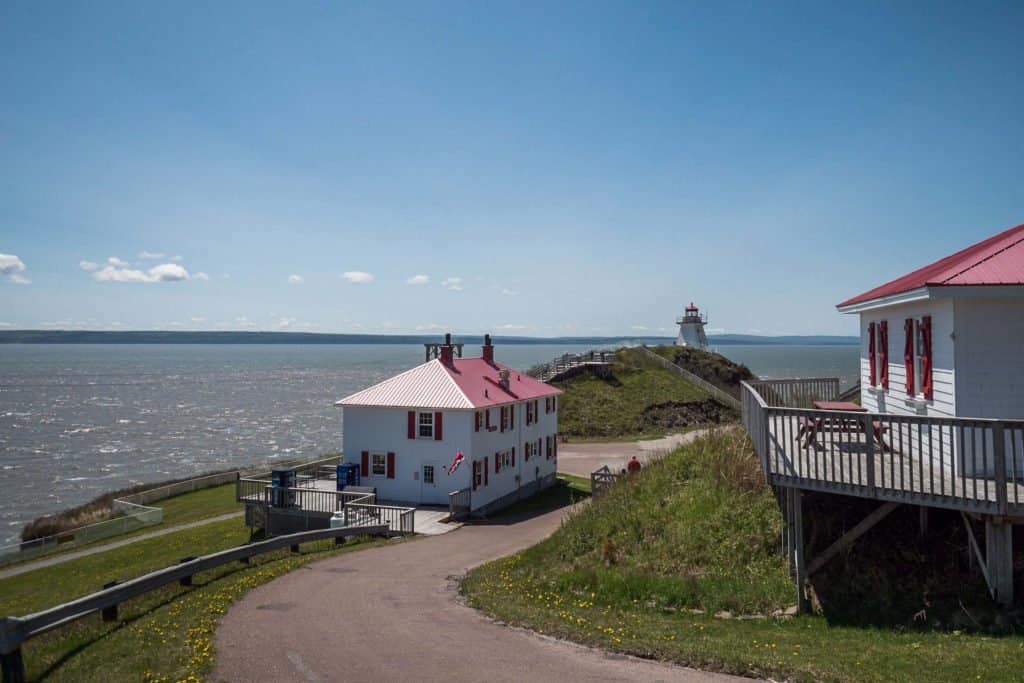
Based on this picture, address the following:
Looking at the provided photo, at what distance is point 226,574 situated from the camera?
16.0 m

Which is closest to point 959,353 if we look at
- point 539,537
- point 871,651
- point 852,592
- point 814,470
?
point 814,470

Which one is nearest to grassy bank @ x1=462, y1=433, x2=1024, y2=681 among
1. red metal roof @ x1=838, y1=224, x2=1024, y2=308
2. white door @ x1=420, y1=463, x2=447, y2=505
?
red metal roof @ x1=838, y1=224, x2=1024, y2=308

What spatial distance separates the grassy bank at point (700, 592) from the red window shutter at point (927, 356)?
11.8ft

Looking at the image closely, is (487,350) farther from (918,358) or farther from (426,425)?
(918,358)

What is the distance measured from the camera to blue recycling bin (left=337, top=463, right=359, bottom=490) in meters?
28.9

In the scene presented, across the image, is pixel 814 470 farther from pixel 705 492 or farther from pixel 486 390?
pixel 486 390

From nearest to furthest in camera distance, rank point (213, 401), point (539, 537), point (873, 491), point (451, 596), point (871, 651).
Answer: point (871, 651) < point (873, 491) < point (451, 596) < point (539, 537) < point (213, 401)

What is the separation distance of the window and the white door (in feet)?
3.93

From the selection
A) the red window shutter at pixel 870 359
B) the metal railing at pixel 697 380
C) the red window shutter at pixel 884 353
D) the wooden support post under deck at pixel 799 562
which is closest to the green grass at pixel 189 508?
the red window shutter at pixel 870 359

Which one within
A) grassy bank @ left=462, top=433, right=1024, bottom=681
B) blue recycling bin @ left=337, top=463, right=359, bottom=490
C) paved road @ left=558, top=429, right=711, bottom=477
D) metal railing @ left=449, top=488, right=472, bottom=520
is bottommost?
paved road @ left=558, top=429, right=711, bottom=477

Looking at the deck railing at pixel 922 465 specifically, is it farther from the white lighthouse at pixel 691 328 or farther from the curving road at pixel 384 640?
the white lighthouse at pixel 691 328

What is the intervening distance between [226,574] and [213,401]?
96.2 metres

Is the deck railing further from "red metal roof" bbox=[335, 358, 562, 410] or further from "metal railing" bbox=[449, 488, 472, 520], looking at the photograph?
"red metal roof" bbox=[335, 358, 562, 410]

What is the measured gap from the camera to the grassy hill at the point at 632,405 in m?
56.3
